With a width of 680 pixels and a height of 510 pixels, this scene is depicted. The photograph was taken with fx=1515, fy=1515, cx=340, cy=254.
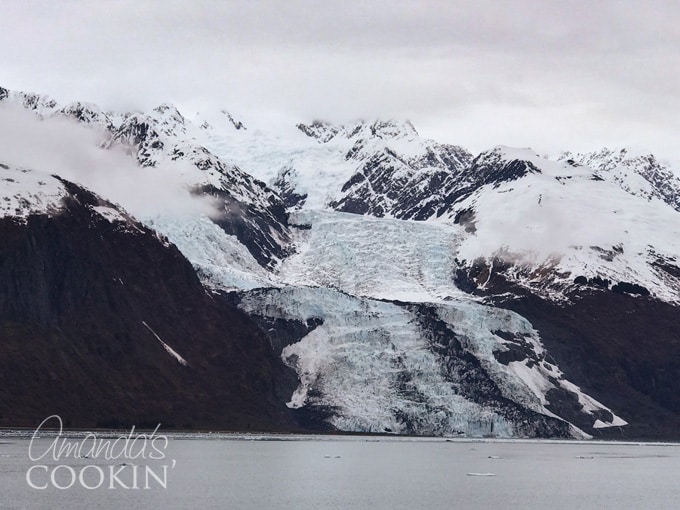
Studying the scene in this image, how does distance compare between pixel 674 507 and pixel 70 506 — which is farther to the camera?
pixel 674 507

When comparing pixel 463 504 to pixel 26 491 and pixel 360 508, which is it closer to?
pixel 360 508

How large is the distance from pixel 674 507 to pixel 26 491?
277 ft

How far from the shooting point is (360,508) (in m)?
187

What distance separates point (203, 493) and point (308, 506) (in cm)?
1911

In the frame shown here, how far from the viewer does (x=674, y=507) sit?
19962cm

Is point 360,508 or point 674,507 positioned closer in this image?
point 360,508

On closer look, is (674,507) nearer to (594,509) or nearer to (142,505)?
(594,509)

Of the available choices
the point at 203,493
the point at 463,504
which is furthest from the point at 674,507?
the point at 203,493

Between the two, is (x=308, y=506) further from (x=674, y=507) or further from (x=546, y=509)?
(x=674, y=507)

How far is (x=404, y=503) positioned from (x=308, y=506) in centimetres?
1453

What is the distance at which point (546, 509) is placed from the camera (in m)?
193

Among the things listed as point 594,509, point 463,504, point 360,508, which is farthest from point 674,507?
point 360,508

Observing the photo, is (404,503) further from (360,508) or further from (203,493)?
(203,493)

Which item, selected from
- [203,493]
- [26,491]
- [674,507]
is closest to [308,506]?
[203,493]
